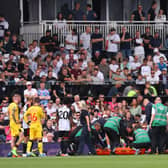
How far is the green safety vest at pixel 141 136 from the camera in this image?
28.5m

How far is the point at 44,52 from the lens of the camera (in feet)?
115

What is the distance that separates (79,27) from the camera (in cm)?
3800

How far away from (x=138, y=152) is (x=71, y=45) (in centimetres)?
902

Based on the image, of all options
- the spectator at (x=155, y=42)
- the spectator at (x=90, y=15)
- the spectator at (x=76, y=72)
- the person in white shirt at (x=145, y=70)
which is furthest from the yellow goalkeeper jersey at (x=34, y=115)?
the spectator at (x=90, y=15)

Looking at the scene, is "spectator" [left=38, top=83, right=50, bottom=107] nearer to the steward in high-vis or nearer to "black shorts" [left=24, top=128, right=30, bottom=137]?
"black shorts" [left=24, top=128, right=30, bottom=137]

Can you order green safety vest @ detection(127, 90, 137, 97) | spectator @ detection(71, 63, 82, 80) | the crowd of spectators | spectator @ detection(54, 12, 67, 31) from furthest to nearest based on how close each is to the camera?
spectator @ detection(54, 12, 67, 31), spectator @ detection(71, 63, 82, 80), green safety vest @ detection(127, 90, 137, 97), the crowd of spectators

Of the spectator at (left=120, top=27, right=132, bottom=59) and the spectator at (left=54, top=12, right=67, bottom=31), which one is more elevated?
the spectator at (left=54, top=12, right=67, bottom=31)

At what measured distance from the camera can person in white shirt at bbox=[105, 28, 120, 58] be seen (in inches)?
1433

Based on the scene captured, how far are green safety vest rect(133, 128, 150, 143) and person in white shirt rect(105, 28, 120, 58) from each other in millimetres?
8296

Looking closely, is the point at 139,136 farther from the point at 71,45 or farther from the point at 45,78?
the point at 71,45

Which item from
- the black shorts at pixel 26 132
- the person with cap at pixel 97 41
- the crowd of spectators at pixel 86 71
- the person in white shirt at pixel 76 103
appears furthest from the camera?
the person with cap at pixel 97 41

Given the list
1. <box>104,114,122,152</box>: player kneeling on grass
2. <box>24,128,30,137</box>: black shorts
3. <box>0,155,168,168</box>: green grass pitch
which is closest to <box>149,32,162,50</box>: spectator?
<box>104,114,122,152</box>: player kneeling on grass

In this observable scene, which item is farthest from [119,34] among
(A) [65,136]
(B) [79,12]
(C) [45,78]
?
(A) [65,136]

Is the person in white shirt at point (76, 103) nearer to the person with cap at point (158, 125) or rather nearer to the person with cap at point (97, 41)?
the person with cap at point (158, 125)
